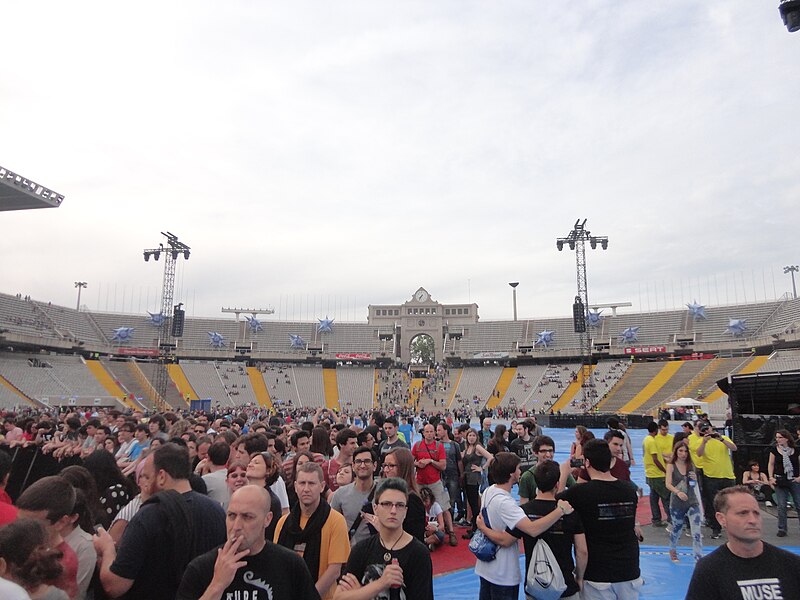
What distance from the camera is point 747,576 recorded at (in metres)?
2.55

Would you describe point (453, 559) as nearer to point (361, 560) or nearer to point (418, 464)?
point (418, 464)

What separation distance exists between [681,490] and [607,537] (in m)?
3.97

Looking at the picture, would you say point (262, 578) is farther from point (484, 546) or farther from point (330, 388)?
point (330, 388)

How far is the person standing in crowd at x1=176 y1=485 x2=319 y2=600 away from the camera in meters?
2.19

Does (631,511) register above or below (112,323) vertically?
below

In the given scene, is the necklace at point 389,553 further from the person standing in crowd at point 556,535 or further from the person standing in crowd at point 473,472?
the person standing in crowd at point 473,472

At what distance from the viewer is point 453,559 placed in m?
7.48

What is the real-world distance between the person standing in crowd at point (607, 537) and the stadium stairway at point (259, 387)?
50.7 metres

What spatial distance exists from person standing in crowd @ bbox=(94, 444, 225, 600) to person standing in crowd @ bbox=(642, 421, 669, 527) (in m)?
7.74

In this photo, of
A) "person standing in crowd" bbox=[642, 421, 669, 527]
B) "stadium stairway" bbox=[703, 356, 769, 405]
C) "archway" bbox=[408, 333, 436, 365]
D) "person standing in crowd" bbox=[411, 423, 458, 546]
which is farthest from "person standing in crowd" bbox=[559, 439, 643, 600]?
"archway" bbox=[408, 333, 436, 365]

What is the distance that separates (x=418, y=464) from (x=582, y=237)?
1411 inches

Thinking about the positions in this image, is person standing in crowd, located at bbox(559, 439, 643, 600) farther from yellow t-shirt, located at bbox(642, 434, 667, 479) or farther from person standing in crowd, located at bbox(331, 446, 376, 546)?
yellow t-shirt, located at bbox(642, 434, 667, 479)

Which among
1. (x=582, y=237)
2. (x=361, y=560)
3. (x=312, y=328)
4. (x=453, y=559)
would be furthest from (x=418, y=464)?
(x=312, y=328)

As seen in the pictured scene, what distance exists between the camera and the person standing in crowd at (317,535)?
10.3 ft
